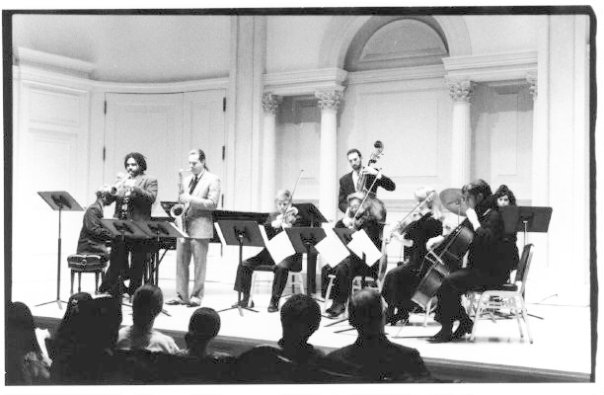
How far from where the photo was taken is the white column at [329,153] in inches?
242

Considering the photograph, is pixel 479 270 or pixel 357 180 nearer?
pixel 479 270

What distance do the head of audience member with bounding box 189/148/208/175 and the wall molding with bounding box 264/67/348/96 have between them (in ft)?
2.57

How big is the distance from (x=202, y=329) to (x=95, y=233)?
67.0 inches

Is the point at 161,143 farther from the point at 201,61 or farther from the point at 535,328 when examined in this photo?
the point at 535,328

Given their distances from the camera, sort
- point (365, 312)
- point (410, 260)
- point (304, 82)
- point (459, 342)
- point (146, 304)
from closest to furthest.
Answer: point (365, 312) < point (146, 304) < point (459, 342) < point (410, 260) < point (304, 82)

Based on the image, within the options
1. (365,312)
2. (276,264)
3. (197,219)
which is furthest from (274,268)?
(365,312)

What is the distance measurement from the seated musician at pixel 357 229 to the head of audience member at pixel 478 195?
2.41 ft

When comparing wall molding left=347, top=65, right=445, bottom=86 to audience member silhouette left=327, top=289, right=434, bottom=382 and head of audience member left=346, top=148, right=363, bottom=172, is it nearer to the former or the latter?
head of audience member left=346, top=148, right=363, bottom=172

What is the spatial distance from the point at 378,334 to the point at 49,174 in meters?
2.70

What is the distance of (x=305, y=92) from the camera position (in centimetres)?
617

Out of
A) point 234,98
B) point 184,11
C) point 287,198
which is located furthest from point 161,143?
point 184,11

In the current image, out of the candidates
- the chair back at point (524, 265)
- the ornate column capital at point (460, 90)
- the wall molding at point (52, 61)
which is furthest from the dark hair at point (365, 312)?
the wall molding at point (52, 61)

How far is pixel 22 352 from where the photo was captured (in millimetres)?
4781

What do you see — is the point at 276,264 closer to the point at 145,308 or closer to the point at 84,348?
the point at 145,308
